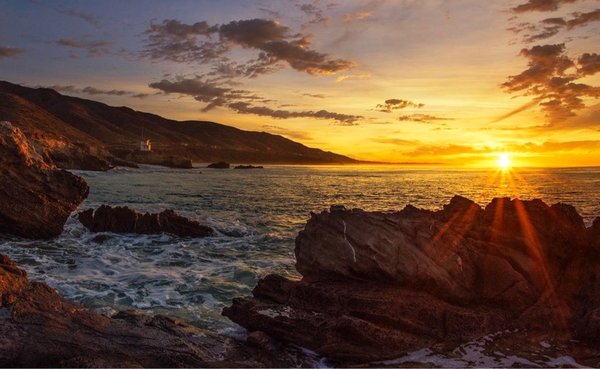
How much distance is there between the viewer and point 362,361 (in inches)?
363

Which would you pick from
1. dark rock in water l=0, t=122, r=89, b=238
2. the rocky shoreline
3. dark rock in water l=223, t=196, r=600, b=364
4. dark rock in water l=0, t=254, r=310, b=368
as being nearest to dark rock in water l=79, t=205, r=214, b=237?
dark rock in water l=0, t=122, r=89, b=238

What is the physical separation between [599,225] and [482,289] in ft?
13.3

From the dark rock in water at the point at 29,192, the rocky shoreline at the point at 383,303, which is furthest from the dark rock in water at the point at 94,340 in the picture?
the dark rock in water at the point at 29,192

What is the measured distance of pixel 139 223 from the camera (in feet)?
82.4

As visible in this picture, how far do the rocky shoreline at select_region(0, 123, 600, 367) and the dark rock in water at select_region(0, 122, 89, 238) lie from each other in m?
11.8

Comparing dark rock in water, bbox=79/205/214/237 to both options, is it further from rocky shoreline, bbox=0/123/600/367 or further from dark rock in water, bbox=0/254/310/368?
→ dark rock in water, bbox=0/254/310/368

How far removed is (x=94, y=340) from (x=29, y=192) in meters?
16.3

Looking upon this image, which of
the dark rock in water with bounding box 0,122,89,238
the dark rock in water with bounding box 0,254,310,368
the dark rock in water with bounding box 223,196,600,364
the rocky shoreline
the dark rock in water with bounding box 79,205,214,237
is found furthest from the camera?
the dark rock in water with bounding box 79,205,214,237

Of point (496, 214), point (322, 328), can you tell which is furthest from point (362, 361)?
point (496, 214)

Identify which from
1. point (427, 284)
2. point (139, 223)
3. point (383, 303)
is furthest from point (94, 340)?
point (139, 223)

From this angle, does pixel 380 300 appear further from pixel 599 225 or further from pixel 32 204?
pixel 32 204

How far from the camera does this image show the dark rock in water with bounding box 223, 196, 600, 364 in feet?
32.6

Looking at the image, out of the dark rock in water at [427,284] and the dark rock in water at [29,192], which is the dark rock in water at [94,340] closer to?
the dark rock in water at [427,284]

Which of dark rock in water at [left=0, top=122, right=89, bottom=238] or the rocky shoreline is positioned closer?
the rocky shoreline
